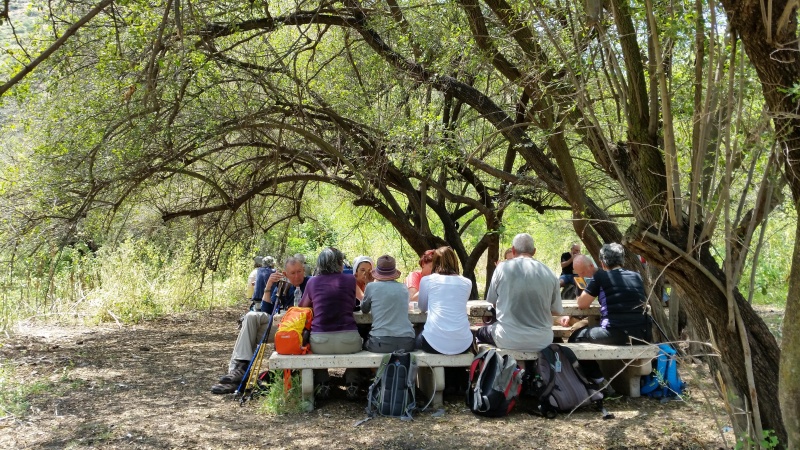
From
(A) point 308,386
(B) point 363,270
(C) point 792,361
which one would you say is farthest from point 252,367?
(C) point 792,361

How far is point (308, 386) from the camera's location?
5.80m

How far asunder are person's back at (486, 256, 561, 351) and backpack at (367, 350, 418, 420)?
820 mm

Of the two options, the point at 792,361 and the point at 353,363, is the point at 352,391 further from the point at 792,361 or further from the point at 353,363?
the point at 792,361

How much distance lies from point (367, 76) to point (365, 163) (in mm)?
1732

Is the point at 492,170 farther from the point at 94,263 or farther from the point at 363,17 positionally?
the point at 94,263

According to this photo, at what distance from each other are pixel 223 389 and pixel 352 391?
117cm

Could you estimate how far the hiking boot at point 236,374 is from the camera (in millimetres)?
6426

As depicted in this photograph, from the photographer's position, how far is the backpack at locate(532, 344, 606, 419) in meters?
5.64

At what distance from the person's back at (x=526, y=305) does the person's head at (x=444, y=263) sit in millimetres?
479

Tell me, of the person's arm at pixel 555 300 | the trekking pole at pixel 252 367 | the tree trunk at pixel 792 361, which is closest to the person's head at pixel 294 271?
the trekking pole at pixel 252 367

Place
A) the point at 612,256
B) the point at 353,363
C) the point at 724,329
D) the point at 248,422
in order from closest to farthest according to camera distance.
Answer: the point at 724,329 → the point at 248,422 → the point at 353,363 → the point at 612,256

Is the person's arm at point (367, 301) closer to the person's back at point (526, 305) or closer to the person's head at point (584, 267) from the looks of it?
the person's back at point (526, 305)

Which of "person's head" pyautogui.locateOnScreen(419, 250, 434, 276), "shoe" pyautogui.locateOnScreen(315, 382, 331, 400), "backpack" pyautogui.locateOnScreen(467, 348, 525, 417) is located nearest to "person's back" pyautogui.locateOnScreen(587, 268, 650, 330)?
"backpack" pyautogui.locateOnScreen(467, 348, 525, 417)

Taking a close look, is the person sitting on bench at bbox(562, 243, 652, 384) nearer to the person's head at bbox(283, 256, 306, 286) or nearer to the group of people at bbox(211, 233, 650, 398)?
the group of people at bbox(211, 233, 650, 398)
